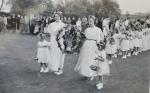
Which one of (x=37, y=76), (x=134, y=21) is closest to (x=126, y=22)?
(x=134, y=21)

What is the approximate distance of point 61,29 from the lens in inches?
152

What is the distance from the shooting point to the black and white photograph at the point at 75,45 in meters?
3.46

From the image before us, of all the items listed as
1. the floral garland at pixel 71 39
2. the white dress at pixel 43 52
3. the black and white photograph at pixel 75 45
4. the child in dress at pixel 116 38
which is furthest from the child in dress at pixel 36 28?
the child in dress at pixel 116 38

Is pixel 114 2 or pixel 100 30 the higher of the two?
pixel 114 2

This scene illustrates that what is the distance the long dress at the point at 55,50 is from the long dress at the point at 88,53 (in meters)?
0.18

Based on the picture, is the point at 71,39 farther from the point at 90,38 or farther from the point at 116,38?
the point at 116,38

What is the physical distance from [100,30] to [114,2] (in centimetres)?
27

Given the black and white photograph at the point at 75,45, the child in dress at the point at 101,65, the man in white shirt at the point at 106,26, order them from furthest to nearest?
the child in dress at the point at 101,65 < the man in white shirt at the point at 106,26 < the black and white photograph at the point at 75,45

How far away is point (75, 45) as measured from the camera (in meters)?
3.69

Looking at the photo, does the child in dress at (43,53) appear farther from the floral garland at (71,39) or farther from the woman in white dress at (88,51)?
the woman in white dress at (88,51)

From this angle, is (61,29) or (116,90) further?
(61,29)

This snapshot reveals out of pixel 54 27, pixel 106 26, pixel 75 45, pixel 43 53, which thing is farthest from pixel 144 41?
pixel 43 53

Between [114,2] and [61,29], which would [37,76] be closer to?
[61,29]

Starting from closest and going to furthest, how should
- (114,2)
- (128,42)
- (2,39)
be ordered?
(2,39) < (114,2) < (128,42)
